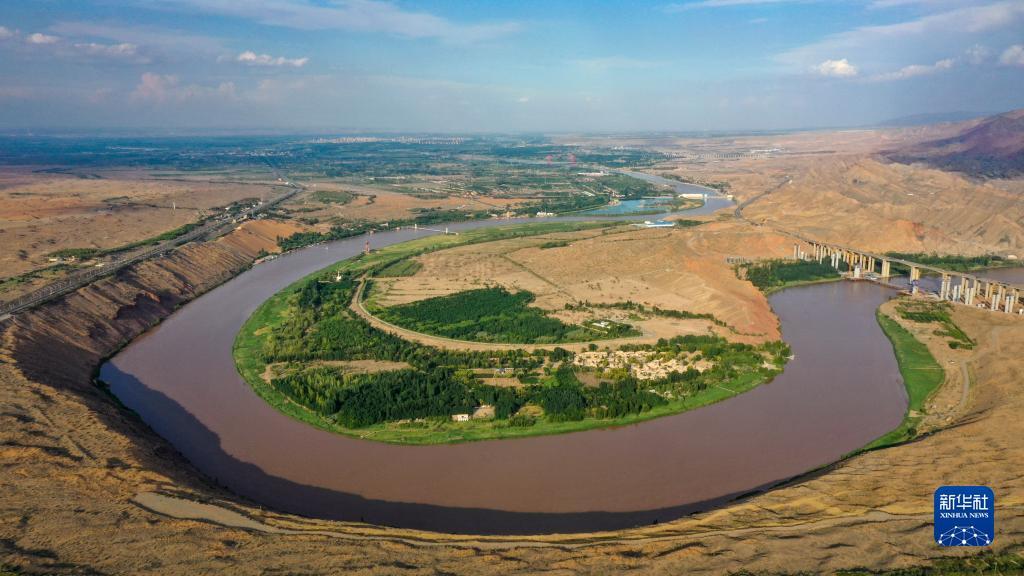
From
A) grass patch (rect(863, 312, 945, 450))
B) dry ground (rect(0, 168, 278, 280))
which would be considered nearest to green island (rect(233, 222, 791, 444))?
grass patch (rect(863, 312, 945, 450))

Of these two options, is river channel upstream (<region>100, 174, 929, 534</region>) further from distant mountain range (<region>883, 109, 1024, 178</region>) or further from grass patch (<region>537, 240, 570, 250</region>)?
distant mountain range (<region>883, 109, 1024, 178</region>)

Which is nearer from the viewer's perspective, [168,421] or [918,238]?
[168,421]

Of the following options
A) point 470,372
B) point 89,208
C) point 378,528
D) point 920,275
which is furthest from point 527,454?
point 89,208

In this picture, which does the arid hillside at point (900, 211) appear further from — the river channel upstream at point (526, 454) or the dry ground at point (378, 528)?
the river channel upstream at point (526, 454)

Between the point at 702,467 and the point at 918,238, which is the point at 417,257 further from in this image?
the point at 918,238

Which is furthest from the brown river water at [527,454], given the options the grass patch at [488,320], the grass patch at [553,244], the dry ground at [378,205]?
the dry ground at [378,205]

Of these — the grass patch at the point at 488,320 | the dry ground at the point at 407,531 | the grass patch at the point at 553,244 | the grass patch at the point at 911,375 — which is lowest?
the grass patch at the point at 911,375

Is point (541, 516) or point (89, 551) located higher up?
point (89, 551)

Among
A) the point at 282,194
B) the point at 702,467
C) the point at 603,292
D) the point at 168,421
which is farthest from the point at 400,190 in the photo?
the point at 702,467
